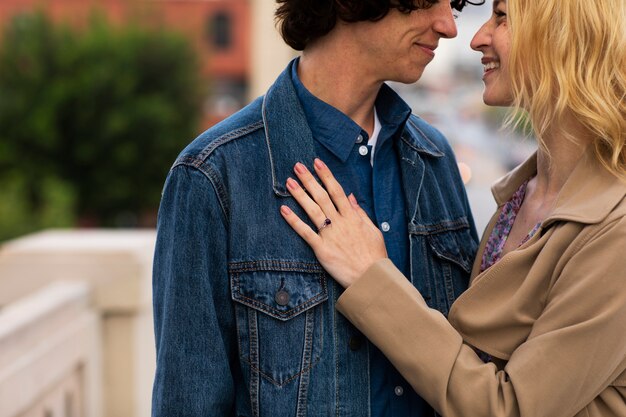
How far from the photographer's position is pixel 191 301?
2.23 meters

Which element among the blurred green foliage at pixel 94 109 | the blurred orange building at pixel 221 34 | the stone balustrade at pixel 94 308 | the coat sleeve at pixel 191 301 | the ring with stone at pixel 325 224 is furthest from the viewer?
the blurred orange building at pixel 221 34

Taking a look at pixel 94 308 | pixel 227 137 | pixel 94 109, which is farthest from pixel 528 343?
pixel 94 109

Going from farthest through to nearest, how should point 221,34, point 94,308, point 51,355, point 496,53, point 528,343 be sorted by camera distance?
point 221,34 → point 94,308 → point 51,355 → point 496,53 → point 528,343

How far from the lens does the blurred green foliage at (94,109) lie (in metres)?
37.5

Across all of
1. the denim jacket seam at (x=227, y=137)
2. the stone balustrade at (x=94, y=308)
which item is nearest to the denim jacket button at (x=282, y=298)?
the denim jacket seam at (x=227, y=137)

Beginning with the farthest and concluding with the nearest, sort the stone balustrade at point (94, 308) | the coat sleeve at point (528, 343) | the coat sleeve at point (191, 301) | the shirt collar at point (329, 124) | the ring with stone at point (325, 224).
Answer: the stone balustrade at point (94, 308)
the shirt collar at point (329, 124)
the ring with stone at point (325, 224)
the coat sleeve at point (191, 301)
the coat sleeve at point (528, 343)

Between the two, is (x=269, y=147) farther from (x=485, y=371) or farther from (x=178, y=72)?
(x=178, y=72)

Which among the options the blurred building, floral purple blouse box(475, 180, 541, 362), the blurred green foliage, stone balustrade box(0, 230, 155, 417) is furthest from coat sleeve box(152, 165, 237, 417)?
the blurred building

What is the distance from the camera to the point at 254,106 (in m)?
2.46

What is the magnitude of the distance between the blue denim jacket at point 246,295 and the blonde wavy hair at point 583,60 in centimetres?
57

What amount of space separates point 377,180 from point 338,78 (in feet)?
0.91

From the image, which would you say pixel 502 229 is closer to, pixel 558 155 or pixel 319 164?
pixel 558 155

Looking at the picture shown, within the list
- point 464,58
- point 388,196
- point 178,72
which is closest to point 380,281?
point 388,196

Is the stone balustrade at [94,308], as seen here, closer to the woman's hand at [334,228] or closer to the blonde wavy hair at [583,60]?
the woman's hand at [334,228]
